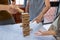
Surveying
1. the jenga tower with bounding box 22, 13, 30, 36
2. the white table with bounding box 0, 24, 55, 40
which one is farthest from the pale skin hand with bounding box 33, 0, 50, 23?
the jenga tower with bounding box 22, 13, 30, 36

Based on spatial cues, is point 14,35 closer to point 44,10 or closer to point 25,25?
point 25,25

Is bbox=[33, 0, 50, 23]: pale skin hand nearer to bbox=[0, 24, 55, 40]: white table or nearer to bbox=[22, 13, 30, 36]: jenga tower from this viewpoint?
bbox=[0, 24, 55, 40]: white table

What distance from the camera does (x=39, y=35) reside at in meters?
1.04

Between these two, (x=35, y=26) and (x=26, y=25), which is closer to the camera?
(x=26, y=25)

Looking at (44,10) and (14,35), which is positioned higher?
(44,10)

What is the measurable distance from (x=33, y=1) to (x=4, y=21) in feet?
1.60

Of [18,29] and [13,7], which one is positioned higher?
[13,7]

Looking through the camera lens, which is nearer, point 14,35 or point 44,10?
point 14,35

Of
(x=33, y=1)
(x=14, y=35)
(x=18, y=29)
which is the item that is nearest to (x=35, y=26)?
(x=18, y=29)

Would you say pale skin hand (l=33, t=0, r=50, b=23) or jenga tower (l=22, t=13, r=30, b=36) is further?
pale skin hand (l=33, t=0, r=50, b=23)

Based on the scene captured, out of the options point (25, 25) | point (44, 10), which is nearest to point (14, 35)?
point (25, 25)

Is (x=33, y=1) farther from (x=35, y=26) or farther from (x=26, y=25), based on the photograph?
(x=26, y=25)

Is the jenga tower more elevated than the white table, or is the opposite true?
the jenga tower

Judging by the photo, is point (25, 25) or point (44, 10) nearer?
point (25, 25)
